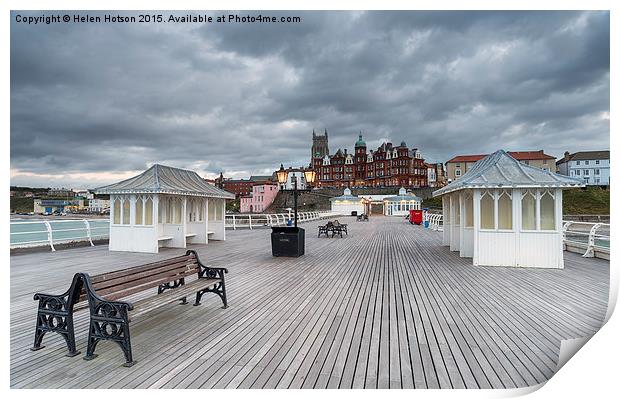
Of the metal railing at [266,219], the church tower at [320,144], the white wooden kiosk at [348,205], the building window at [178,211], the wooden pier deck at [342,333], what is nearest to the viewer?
the wooden pier deck at [342,333]

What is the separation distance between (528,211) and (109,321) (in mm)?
8457

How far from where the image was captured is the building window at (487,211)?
8172 mm

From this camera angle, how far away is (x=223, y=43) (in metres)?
7.04

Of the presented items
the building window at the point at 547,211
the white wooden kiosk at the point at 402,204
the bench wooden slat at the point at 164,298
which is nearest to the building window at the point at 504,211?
the building window at the point at 547,211

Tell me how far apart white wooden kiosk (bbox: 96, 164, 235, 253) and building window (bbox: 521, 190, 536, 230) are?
31.5 feet

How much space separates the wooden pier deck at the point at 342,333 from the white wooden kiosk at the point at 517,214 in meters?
0.70

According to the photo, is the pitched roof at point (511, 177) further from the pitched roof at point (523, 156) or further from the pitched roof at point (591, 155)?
the pitched roof at point (523, 156)

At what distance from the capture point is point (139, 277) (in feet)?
12.4

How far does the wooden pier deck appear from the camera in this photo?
283 centimetres

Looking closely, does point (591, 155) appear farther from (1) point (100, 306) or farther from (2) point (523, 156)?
(2) point (523, 156)

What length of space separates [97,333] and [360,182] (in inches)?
3151

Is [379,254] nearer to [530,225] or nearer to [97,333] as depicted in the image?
[530,225]

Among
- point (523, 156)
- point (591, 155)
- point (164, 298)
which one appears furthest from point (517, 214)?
point (523, 156)
